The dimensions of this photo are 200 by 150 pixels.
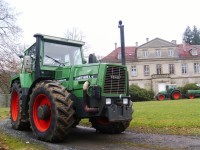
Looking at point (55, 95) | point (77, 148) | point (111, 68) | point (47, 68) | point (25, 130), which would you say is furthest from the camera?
point (25, 130)

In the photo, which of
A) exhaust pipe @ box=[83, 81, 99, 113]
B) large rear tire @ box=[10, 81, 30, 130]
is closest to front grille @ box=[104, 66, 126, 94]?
exhaust pipe @ box=[83, 81, 99, 113]

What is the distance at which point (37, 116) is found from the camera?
826 cm

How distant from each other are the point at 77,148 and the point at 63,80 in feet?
7.01

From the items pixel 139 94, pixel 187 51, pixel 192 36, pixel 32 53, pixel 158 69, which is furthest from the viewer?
pixel 192 36

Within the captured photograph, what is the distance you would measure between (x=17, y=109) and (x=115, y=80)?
168 inches

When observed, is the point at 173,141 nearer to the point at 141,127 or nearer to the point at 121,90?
the point at 121,90

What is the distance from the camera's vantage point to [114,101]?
7652 mm

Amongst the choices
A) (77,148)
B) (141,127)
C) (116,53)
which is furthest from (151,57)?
(77,148)

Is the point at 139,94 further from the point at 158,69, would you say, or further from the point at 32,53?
the point at 32,53

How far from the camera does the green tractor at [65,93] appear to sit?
24.0 ft

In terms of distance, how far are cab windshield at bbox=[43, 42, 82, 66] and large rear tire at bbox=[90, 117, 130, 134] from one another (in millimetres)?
1957

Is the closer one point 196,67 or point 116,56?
point 116,56

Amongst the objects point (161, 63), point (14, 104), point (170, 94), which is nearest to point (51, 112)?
point (14, 104)

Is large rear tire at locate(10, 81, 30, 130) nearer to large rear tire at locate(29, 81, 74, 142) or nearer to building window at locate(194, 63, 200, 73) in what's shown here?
large rear tire at locate(29, 81, 74, 142)
